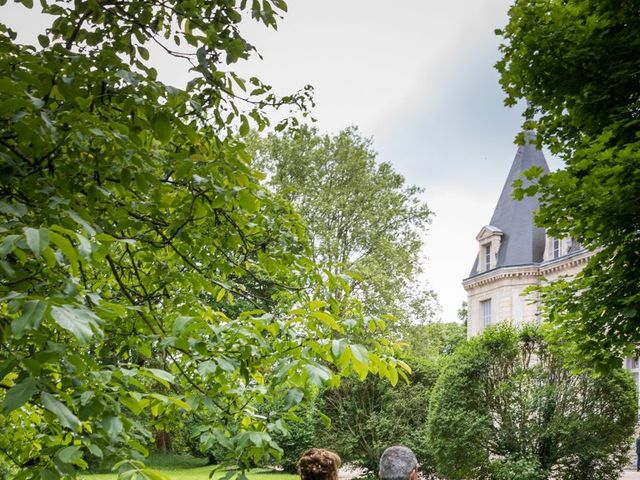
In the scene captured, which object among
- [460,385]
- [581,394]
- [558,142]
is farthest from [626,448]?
[558,142]

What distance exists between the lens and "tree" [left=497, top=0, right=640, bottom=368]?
7570 mm

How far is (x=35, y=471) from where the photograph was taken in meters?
2.23

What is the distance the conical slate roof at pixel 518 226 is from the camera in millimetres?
37906

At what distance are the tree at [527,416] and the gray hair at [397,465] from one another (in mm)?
10026

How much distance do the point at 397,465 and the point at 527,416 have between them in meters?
10.9

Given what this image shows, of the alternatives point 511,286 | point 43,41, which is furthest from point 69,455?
point 511,286

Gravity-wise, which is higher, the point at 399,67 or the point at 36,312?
the point at 399,67

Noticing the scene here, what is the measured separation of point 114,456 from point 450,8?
1219 centimetres

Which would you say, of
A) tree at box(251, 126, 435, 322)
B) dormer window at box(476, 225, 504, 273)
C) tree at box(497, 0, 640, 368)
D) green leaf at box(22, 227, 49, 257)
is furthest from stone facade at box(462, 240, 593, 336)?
green leaf at box(22, 227, 49, 257)

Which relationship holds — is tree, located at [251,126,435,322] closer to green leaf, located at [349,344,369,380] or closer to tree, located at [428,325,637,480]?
tree, located at [428,325,637,480]

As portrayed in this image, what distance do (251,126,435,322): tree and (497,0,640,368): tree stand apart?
18.8 metres

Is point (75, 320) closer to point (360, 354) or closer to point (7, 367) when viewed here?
point (7, 367)

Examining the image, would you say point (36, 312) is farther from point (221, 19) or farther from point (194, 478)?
point (194, 478)

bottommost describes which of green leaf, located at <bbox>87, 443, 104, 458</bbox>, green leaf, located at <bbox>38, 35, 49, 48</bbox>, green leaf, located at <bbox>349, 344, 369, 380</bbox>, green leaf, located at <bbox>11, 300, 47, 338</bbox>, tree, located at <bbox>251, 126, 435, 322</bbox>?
green leaf, located at <bbox>87, 443, 104, 458</bbox>
